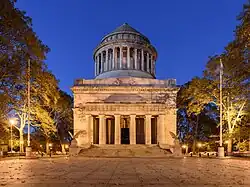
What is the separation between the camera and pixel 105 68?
6034 cm

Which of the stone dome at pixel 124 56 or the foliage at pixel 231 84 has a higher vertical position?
the stone dome at pixel 124 56

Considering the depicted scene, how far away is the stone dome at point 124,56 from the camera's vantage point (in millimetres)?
57719

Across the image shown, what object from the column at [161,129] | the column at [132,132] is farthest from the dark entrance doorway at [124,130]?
the column at [161,129]

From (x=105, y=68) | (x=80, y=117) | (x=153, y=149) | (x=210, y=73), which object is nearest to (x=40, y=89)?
(x=80, y=117)

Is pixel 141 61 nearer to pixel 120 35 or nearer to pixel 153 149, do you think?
pixel 120 35

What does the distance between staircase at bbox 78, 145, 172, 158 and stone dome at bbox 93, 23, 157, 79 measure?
2140 centimetres

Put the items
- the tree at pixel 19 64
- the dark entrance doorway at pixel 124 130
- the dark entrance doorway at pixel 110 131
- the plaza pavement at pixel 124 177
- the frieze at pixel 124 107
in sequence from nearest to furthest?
the plaza pavement at pixel 124 177 < the tree at pixel 19 64 < the frieze at pixel 124 107 < the dark entrance doorway at pixel 110 131 < the dark entrance doorway at pixel 124 130

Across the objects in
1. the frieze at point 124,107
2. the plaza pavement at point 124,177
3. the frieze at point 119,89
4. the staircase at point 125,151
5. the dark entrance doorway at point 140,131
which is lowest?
the staircase at point 125,151

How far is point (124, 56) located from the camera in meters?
60.0

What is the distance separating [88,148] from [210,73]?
20049mm

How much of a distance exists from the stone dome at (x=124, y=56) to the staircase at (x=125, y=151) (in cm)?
2140

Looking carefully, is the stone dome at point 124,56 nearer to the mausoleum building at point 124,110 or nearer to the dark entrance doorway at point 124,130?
the mausoleum building at point 124,110

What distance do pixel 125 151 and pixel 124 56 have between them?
1175 inches

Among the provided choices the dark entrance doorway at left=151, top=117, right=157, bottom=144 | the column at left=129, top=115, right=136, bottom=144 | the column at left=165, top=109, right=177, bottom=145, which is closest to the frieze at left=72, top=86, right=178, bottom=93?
the column at left=165, top=109, right=177, bottom=145
